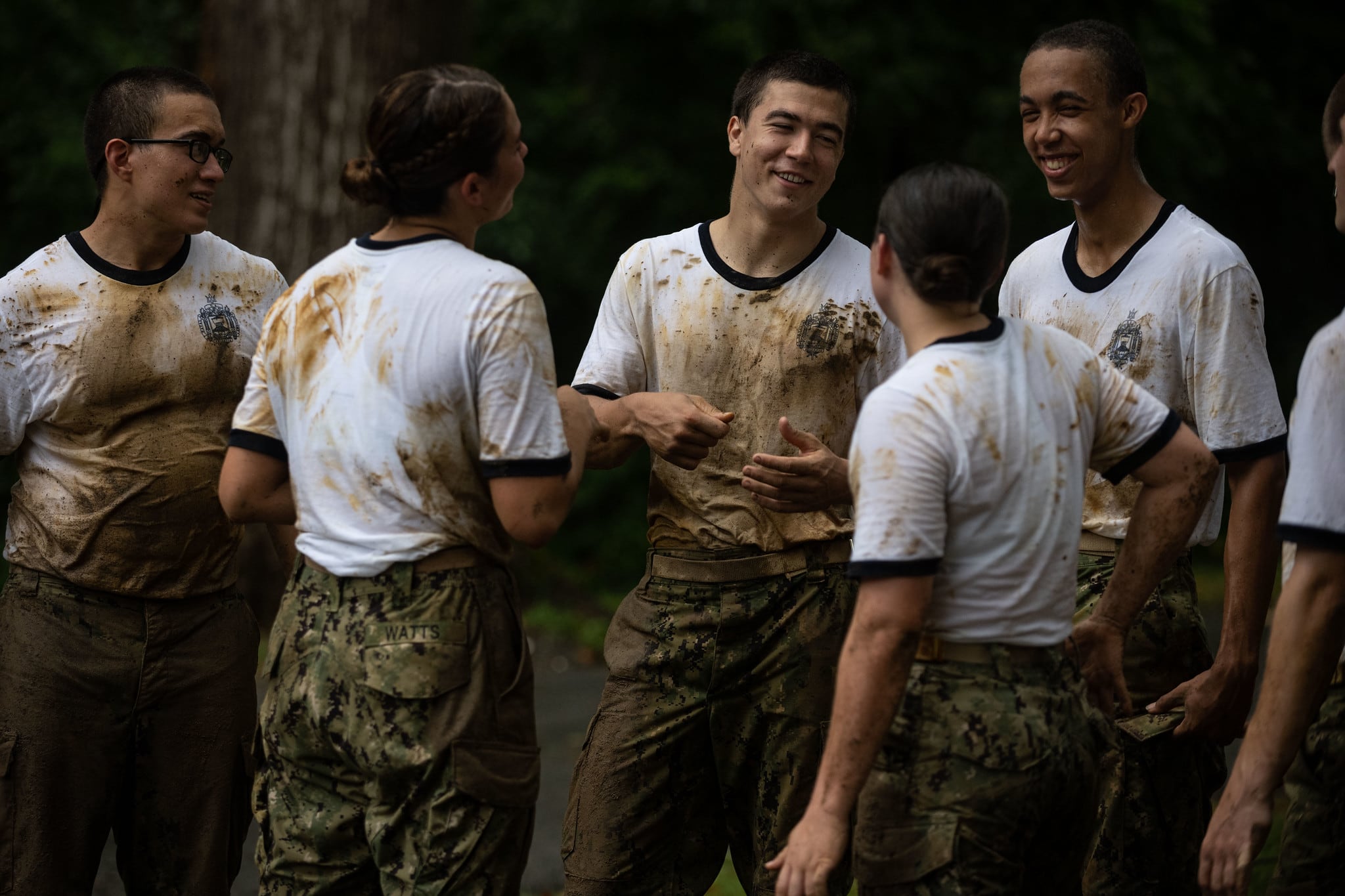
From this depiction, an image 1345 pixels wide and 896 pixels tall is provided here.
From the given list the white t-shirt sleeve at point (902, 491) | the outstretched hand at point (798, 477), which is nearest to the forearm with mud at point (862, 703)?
the white t-shirt sleeve at point (902, 491)

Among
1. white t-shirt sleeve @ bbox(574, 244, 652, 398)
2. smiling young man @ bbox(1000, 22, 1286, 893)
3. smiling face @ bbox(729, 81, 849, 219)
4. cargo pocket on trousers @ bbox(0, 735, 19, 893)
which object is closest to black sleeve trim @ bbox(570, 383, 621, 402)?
white t-shirt sleeve @ bbox(574, 244, 652, 398)

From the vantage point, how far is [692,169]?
9602mm

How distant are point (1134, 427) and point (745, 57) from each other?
6707 mm

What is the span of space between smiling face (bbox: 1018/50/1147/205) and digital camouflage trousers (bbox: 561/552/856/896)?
4.04ft

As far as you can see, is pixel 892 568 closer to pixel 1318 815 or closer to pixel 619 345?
pixel 1318 815

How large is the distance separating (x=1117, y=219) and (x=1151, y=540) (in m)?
1.13

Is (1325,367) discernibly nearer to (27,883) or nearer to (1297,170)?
(27,883)

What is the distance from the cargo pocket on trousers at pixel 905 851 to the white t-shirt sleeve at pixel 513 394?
947mm

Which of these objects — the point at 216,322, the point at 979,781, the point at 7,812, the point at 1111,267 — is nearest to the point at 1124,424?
the point at 979,781

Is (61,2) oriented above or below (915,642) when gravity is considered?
above

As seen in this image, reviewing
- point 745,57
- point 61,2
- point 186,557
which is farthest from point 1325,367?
point 61,2

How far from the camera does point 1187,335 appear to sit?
3.49 metres

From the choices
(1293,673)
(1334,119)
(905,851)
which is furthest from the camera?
(1334,119)

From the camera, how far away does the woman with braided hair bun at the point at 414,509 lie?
2.76 m
